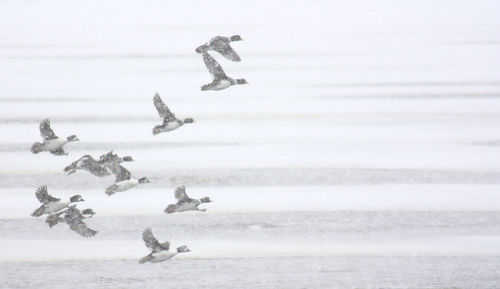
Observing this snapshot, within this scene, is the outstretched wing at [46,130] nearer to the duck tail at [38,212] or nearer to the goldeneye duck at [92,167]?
the goldeneye duck at [92,167]

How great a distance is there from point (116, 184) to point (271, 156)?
6.48 feet

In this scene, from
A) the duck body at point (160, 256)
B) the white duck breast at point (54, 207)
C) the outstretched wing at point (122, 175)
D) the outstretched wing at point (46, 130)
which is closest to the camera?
the duck body at point (160, 256)

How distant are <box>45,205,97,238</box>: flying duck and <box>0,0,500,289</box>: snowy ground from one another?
7 cm

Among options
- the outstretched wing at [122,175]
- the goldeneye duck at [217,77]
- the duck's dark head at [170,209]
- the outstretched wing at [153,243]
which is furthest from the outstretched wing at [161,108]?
the outstretched wing at [153,243]

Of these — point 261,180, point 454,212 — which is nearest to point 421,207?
point 454,212

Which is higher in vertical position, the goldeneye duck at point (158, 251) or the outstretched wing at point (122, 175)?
the outstretched wing at point (122, 175)

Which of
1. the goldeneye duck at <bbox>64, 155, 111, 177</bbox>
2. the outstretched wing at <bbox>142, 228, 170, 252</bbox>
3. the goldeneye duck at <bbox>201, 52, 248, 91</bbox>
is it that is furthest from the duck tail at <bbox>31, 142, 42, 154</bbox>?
the outstretched wing at <bbox>142, 228, 170, 252</bbox>

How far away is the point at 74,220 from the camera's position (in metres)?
6.65

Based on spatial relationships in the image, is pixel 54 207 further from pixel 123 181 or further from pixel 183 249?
pixel 183 249

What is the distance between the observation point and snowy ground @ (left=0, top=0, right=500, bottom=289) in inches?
239

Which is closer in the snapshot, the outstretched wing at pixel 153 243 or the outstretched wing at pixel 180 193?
the outstretched wing at pixel 153 243

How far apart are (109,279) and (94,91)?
7046 mm

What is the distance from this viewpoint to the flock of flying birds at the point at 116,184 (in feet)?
20.3

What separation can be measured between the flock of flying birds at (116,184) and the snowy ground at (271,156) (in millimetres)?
83
